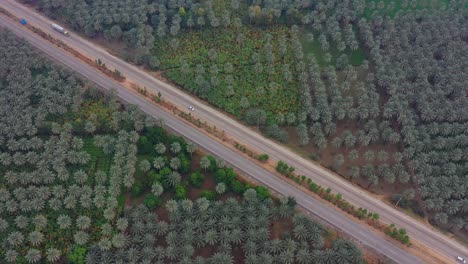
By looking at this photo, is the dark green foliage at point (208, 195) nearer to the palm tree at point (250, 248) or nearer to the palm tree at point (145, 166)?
the palm tree at point (250, 248)

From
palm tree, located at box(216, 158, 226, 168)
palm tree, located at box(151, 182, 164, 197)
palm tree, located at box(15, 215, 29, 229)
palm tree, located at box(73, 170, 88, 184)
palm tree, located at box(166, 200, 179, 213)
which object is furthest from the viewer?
palm tree, located at box(216, 158, 226, 168)

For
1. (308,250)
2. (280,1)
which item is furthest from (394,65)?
(308,250)

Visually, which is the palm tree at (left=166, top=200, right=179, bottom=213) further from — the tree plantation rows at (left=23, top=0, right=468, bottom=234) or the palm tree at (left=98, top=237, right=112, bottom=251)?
the tree plantation rows at (left=23, top=0, right=468, bottom=234)

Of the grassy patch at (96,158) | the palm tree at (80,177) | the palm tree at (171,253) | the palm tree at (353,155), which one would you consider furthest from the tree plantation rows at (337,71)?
the palm tree at (171,253)

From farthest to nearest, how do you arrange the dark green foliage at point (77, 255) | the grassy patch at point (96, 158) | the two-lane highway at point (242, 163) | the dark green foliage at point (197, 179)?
1. the grassy patch at point (96, 158)
2. the dark green foliage at point (197, 179)
3. the two-lane highway at point (242, 163)
4. the dark green foliage at point (77, 255)

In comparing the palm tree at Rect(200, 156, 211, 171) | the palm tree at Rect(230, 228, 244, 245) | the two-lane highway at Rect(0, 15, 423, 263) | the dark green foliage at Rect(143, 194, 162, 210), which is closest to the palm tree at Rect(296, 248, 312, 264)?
the two-lane highway at Rect(0, 15, 423, 263)

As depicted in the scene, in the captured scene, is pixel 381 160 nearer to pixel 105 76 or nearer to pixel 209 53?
pixel 209 53

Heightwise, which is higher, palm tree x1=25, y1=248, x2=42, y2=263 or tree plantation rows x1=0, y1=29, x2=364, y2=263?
tree plantation rows x1=0, y1=29, x2=364, y2=263
